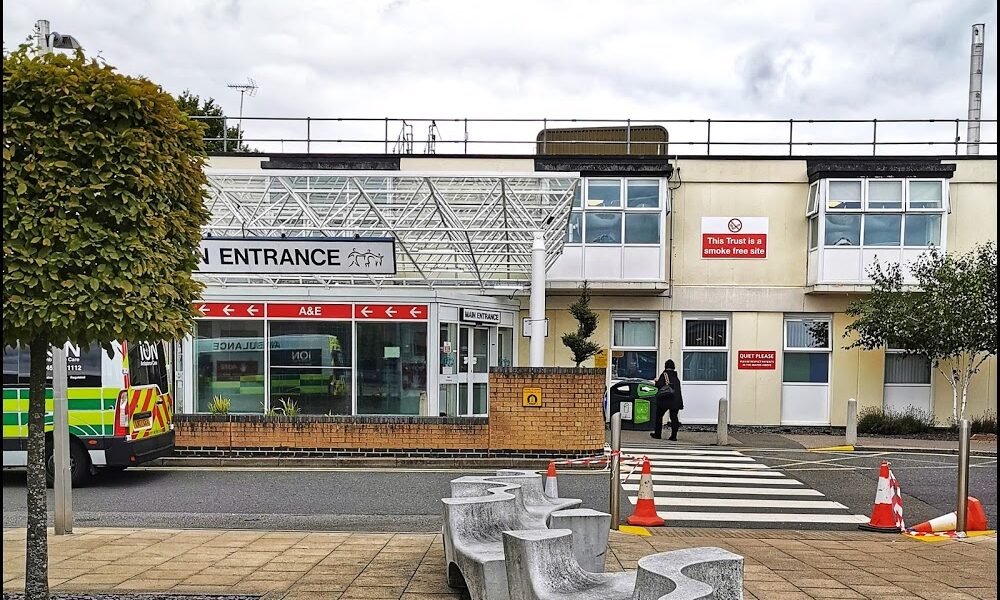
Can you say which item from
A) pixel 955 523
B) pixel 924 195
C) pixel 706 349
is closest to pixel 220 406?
pixel 955 523

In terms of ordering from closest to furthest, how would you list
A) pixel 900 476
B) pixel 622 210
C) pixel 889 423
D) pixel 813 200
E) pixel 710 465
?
pixel 900 476 < pixel 710 465 < pixel 889 423 < pixel 622 210 < pixel 813 200

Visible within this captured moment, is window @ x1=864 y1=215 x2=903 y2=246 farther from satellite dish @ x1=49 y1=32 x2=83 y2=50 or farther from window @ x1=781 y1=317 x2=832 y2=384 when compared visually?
satellite dish @ x1=49 y1=32 x2=83 y2=50

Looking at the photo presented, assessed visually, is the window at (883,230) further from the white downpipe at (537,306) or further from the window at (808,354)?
the white downpipe at (537,306)

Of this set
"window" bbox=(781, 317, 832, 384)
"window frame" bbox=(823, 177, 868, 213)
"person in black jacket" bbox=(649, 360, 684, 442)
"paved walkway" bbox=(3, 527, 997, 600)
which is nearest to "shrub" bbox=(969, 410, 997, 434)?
"window" bbox=(781, 317, 832, 384)

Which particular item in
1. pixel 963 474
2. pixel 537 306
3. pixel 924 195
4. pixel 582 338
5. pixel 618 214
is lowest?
pixel 963 474

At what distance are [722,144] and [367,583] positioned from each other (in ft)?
64.0

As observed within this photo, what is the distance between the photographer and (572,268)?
901 inches

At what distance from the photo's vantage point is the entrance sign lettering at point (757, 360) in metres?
23.1

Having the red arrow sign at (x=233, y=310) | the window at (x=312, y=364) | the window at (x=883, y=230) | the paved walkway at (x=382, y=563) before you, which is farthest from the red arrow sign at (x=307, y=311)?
the window at (x=883, y=230)

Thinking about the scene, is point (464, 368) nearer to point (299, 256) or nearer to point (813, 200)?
point (299, 256)

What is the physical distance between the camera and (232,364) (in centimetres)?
1673

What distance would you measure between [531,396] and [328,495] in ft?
13.1

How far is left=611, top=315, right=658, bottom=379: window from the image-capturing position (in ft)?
77.3

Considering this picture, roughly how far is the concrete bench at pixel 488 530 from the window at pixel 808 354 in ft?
60.3
